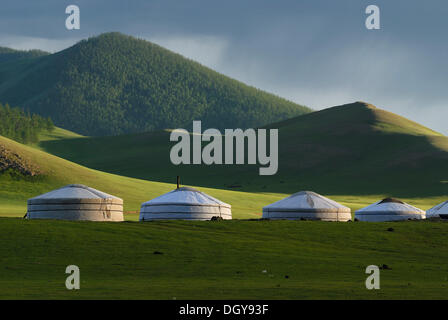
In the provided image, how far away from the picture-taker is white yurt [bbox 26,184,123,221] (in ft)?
166

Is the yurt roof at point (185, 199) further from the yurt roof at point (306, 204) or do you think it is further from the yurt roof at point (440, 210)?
the yurt roof at point (440, 210)

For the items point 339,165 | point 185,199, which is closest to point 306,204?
point 185,199

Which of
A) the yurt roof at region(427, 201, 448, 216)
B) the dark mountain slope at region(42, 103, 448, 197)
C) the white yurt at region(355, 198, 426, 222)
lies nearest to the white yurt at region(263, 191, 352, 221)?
the white yurt at region(355, 198, 426, 222)

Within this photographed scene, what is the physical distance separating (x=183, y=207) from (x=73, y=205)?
749 cm

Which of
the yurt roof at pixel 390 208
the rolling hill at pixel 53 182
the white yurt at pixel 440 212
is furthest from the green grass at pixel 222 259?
the rolling hill at pixel 53 182

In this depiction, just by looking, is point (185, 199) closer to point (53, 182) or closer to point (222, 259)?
point (222, 259)

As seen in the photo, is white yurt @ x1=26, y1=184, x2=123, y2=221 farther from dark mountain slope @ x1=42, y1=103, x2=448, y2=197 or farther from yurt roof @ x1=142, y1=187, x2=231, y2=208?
dark mountain slope @ x1=42, y1=103, x2=448, y2=197

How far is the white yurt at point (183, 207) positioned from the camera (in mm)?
53562

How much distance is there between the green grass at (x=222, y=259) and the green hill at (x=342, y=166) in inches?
3362

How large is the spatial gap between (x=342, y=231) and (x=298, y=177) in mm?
112158
